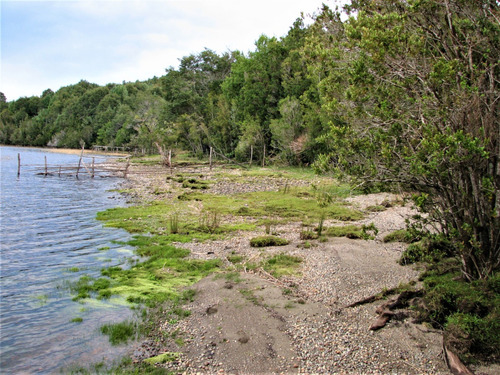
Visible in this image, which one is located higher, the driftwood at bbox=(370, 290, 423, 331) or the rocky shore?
the driftwood at bbox=(370, 290, 423, 331)

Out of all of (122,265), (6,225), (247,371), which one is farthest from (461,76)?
(6,225)

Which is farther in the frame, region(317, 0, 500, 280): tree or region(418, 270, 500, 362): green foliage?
region(317, 0, 500, 280): tree

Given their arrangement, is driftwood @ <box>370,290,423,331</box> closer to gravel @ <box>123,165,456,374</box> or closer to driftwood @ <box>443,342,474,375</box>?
gravel @ <box>123,165,456,374</box>

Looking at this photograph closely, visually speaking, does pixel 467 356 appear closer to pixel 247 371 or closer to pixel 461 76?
pixel 247 371

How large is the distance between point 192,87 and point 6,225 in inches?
2062

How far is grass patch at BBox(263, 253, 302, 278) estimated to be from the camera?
383 inches

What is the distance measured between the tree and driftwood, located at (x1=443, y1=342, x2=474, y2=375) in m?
1.88

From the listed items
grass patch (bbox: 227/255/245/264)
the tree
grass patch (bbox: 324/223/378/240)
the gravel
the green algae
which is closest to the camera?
the gravel

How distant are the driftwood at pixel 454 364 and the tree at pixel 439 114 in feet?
6.17

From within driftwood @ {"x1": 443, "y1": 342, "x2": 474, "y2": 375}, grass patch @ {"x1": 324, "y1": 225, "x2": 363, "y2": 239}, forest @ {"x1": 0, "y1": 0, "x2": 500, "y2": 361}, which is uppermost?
forest @ {"x1": 0, "y1": 0, "x2": 500, "y2": 361}

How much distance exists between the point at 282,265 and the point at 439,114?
5792 mm

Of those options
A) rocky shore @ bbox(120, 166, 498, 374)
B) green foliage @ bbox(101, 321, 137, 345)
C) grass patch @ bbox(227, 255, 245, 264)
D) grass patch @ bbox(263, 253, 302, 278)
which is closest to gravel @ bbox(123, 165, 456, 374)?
rocky shore @ bbox(120, 166, 498, 374)

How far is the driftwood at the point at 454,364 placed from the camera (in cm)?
516

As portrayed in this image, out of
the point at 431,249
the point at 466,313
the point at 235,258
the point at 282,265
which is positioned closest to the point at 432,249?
the point at 431,249
